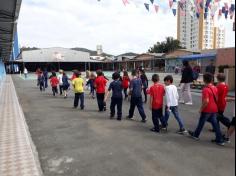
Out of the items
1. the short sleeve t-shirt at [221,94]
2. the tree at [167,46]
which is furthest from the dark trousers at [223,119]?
the tree at [167,46]

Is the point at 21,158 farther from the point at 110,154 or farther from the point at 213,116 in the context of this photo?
the point at 213,116

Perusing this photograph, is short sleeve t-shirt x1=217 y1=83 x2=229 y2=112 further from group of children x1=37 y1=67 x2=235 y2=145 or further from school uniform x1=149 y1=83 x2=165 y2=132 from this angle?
school uniform x1=149 y1=83 x2=165 y2=132

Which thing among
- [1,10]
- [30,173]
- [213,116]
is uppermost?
[1,10]

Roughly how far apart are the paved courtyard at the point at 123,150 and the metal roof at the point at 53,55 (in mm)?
59092

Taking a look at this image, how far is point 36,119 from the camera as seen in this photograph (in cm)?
927

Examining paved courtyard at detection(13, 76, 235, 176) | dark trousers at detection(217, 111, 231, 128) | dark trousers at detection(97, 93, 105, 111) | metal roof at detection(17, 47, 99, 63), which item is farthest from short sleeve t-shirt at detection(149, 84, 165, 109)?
metal roof at detection(17, 47, 99, 63)

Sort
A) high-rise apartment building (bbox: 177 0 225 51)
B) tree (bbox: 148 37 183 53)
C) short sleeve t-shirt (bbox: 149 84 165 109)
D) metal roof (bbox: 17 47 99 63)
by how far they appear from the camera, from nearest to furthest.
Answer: short sleeve t-shirt (bbox: 149 84 165 109), metal roof (bbox: 17 47 99 63), tree (bbox: 148 37 183 53), high-rise apartment building (bbox: 177 0 225 51)

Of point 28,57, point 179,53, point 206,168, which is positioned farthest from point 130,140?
point 28,57

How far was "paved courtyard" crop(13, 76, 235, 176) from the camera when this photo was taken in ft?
15.1

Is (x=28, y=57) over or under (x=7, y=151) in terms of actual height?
over

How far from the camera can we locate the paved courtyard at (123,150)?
4.59 m

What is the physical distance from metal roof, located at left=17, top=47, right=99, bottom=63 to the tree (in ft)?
81.3

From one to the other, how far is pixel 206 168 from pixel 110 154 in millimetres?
1758

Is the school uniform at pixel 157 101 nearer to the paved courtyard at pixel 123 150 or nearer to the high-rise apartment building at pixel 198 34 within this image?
the paved courtyard at pixel 123 150
